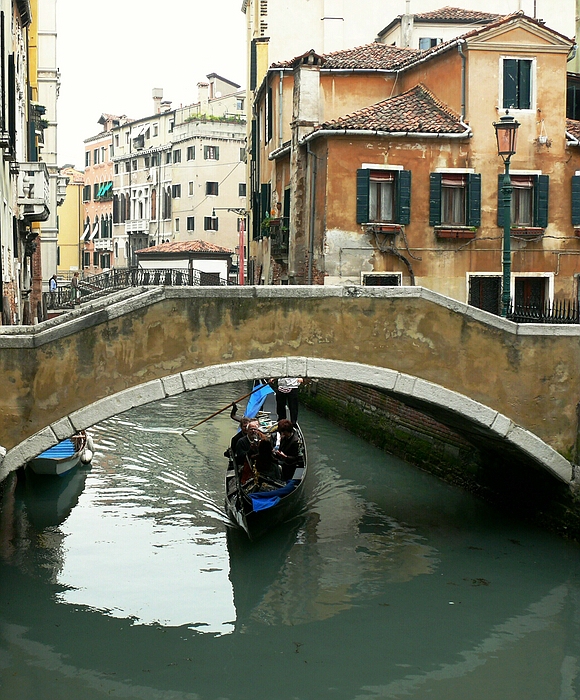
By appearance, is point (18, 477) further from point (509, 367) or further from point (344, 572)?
point (509, 367)

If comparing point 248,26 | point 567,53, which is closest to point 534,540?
point 567,53

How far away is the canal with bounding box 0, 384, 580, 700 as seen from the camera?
700 centimetres

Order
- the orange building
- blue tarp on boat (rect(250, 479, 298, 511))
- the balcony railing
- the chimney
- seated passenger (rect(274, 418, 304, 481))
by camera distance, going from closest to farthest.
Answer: blue tarp on boat (rect(250, 479, 298, 511))
seated passenger (rect(274, 418, 304, 481))
the balcony railing
the orange building
the chimney

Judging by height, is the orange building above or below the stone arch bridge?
above

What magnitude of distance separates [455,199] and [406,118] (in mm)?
1400

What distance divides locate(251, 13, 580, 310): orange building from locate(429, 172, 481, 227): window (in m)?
0.01

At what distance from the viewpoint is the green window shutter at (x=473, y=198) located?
14.9 meters

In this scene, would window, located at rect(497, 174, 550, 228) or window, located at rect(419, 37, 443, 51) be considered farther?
window, located at rect(419, 37, 443, 51)

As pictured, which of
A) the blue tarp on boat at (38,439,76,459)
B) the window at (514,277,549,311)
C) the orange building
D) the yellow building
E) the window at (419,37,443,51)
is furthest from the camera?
the yellow building

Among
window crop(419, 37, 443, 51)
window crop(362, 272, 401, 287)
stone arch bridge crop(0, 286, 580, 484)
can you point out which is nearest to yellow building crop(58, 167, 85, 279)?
window crop(419, 37, 443, 51)

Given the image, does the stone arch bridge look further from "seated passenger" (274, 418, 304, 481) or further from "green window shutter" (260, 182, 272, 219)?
"green window shutter" (260, 182, 272, 219)

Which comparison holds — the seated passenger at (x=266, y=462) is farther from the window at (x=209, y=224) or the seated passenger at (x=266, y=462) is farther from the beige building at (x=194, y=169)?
the window at (x=209, y=224)

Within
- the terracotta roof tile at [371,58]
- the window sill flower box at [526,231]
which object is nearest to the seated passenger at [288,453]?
the window sill flower box at [526,231]

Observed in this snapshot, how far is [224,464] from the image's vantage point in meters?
13.6
